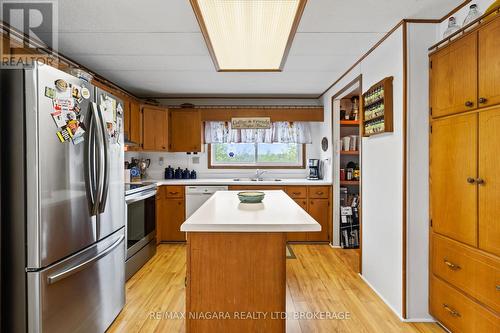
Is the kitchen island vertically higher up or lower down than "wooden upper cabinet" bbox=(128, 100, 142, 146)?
lower down

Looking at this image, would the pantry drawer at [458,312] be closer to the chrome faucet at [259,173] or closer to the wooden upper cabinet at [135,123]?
the chrome faucet at [259,173]

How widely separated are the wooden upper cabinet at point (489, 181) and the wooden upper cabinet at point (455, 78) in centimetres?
17

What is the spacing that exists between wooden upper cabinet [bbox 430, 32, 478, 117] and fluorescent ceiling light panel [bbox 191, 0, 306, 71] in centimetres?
112

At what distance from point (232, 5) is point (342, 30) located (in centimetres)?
129

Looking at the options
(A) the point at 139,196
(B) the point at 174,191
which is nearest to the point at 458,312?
(A) the point at 139,196

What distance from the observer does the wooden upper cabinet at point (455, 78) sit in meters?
1.80

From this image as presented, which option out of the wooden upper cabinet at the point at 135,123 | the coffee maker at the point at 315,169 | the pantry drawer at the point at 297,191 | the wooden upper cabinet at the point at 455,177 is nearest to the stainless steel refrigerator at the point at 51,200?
the wooden upper cabinet at the point at 135,123

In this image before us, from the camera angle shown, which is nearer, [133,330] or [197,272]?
[197,272]

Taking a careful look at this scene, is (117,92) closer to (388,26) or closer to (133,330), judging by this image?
(133,330)

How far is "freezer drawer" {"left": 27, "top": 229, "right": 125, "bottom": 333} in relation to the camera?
59.9 inches

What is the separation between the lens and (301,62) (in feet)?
10.3

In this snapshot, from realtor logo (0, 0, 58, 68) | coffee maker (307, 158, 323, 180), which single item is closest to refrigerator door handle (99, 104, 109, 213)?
realtor logo (0, 0, 58, 68)

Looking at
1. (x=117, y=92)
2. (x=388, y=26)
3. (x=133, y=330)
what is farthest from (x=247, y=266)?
(x=117, y=92)

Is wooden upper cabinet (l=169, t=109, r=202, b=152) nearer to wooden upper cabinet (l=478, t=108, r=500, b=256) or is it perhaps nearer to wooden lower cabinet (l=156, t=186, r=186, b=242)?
wooden lower cabinet (l=156, t=186, r=186, b=242)
